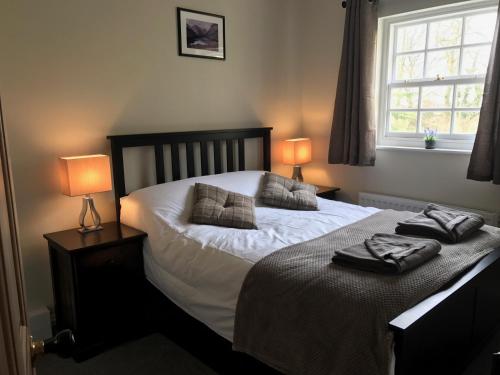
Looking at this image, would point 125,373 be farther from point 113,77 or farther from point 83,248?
point 113,77

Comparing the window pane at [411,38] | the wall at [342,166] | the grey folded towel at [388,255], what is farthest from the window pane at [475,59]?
the grey folded towel at [388,255]

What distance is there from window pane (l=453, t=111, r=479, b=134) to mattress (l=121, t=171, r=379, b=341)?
40.2 inches

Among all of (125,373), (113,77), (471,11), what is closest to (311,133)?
(471,11)

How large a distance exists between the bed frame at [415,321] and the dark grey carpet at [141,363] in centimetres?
7

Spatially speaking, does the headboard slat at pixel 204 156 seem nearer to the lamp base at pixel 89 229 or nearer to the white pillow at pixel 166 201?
the white pillow at pixel 166 201

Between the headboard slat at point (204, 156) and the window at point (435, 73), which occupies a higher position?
the window at point (435, 73)

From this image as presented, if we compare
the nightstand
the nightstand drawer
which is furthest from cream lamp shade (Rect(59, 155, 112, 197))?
the nightstand

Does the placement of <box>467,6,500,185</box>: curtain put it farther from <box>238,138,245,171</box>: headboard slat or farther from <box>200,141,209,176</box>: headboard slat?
<box>200,141,209,176</box>: headboard slat

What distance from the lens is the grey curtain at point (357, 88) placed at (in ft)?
10.5

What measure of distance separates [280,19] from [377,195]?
1.78m

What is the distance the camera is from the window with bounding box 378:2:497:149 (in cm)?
291

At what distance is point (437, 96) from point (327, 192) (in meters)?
1.16

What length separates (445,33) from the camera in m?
3.04

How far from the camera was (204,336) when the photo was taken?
2.07m
